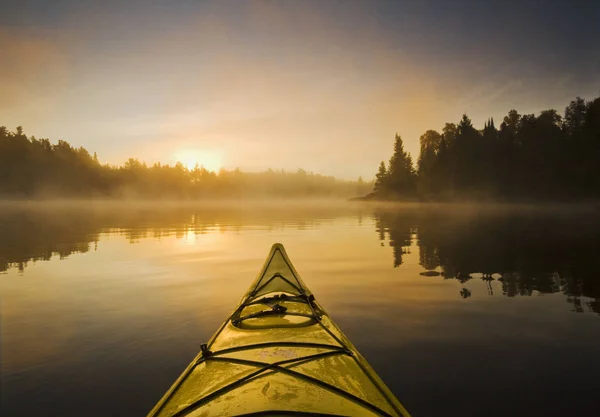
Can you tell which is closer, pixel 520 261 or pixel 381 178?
pixel 520 261

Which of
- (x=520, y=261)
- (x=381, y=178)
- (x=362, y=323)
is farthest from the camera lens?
(x=381, y=178)

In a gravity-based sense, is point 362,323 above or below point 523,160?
below

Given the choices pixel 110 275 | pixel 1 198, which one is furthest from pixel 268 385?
pixel 1 198

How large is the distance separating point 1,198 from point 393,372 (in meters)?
257

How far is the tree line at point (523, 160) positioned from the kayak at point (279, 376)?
4159 inches

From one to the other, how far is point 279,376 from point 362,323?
5460 mm

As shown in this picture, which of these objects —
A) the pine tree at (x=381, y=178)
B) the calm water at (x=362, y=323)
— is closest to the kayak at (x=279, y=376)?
the calm water at (x=362, y=323)

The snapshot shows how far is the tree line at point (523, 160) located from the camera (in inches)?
3361

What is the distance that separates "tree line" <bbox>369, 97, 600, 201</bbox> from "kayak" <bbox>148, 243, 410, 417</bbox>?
10564 centimetres

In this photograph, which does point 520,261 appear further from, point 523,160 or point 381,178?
point 381,178

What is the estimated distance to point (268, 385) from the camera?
4.13 meters

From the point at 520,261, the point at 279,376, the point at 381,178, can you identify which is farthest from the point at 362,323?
the point at 381,178

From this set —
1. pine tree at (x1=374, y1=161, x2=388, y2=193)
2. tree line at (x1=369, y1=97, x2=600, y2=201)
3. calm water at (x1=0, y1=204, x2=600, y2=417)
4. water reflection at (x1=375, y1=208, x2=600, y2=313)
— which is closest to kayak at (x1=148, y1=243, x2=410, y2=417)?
calm water at (x1=0, y1=204, x2=600, y2=417)

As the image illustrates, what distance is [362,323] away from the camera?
9.34 meters
